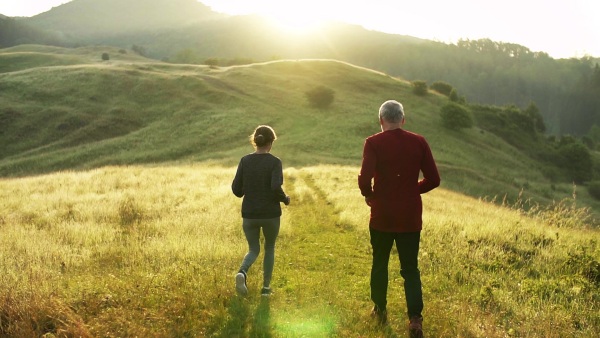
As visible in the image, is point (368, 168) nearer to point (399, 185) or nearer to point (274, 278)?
point (399, 185)

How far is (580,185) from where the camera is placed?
5453 cm

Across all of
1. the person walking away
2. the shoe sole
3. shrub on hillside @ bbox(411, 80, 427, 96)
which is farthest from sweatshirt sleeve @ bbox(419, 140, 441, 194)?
shrub on hillside @ bbox(411, 80, 427, 96)

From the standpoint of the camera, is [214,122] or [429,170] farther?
[214,122]

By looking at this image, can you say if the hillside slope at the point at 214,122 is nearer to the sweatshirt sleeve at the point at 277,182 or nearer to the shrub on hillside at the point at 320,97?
the shrub on hillside at the point at 320,97

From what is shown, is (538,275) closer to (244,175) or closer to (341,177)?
(244,175)

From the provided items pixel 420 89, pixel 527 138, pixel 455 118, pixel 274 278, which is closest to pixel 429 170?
pixel 274 278

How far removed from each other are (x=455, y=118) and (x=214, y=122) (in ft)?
112

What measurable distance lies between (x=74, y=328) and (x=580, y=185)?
2568 inches

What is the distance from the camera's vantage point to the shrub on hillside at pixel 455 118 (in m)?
56.3

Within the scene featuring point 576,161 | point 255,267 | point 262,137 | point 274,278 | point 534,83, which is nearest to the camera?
point 262,137

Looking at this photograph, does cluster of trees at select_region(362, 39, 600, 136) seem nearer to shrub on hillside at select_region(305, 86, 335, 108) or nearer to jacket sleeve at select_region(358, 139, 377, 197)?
shrub on hillside at select_region(305, 86, 335, 108)

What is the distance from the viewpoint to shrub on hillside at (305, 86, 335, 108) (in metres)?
60.1

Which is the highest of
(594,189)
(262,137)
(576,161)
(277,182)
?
(262,137)

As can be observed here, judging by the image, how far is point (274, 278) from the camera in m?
6.97
